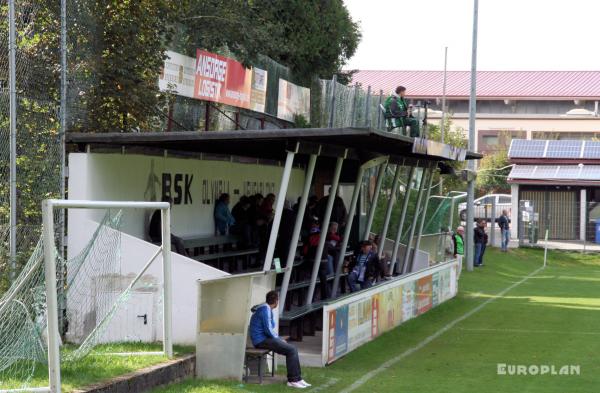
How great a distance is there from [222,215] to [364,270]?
301 cm

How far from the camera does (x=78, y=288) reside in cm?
1492

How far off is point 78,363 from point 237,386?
6.55 feet

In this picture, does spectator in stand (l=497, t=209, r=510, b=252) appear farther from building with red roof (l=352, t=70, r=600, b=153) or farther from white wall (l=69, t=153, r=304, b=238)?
building with red roof (l=352, t=70, r=600, b=153)

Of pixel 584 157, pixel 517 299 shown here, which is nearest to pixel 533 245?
pixel 584 157

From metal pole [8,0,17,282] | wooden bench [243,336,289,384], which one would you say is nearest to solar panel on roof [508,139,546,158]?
wooden bench [243,336,289,384]

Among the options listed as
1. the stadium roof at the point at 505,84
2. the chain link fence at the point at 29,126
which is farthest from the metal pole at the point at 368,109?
the stadium roof at the point at 505,84

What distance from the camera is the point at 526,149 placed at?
177 feet

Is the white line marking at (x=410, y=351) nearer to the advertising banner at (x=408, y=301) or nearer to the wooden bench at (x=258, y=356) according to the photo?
the advertising banner at (x=408, y=301)

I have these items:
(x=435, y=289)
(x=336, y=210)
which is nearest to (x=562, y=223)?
(x=435, y=289)

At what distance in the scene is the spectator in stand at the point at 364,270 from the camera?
21656mm

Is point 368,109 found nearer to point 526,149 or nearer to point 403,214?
point 403,214

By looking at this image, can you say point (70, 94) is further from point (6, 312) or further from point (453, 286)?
point (453, 286)

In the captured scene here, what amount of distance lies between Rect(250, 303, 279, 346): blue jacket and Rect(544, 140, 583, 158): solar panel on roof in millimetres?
40450

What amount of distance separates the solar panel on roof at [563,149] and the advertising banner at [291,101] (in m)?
27.7
